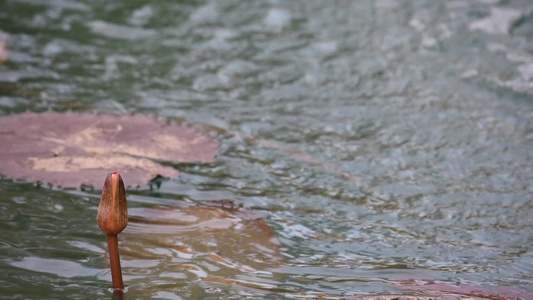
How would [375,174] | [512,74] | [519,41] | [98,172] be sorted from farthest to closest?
[519,41] → [512,74] → [375,174] → [98,172]

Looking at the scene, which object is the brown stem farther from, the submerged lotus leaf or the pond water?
the submerged lotus leaf

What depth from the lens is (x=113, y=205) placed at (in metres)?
1.35

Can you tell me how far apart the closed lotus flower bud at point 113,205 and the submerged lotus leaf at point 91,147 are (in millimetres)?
686

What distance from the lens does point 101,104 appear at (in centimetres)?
270

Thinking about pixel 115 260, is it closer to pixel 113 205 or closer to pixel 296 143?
→ pixel 113 205

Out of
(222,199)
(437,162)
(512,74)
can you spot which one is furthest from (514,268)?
(512,74)

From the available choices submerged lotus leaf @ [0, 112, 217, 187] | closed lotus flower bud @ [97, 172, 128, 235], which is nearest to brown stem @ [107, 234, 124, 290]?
closed lotus flower bud @ [97, 172, 128, 235]

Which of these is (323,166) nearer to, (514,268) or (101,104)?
(514,268)

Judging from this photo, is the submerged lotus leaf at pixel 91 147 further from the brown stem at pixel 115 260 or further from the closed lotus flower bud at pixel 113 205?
the closed lotus flower bud at pixel 113 205

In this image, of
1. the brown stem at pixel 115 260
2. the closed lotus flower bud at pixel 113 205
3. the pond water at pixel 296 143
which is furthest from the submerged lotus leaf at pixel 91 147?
the closed lotus flower bud at pixel 113 205

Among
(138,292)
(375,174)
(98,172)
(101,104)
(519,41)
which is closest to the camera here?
(138,292)

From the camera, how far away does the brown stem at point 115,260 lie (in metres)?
1.41

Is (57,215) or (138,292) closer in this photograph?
(138,292)

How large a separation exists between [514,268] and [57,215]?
1285 millimetres
